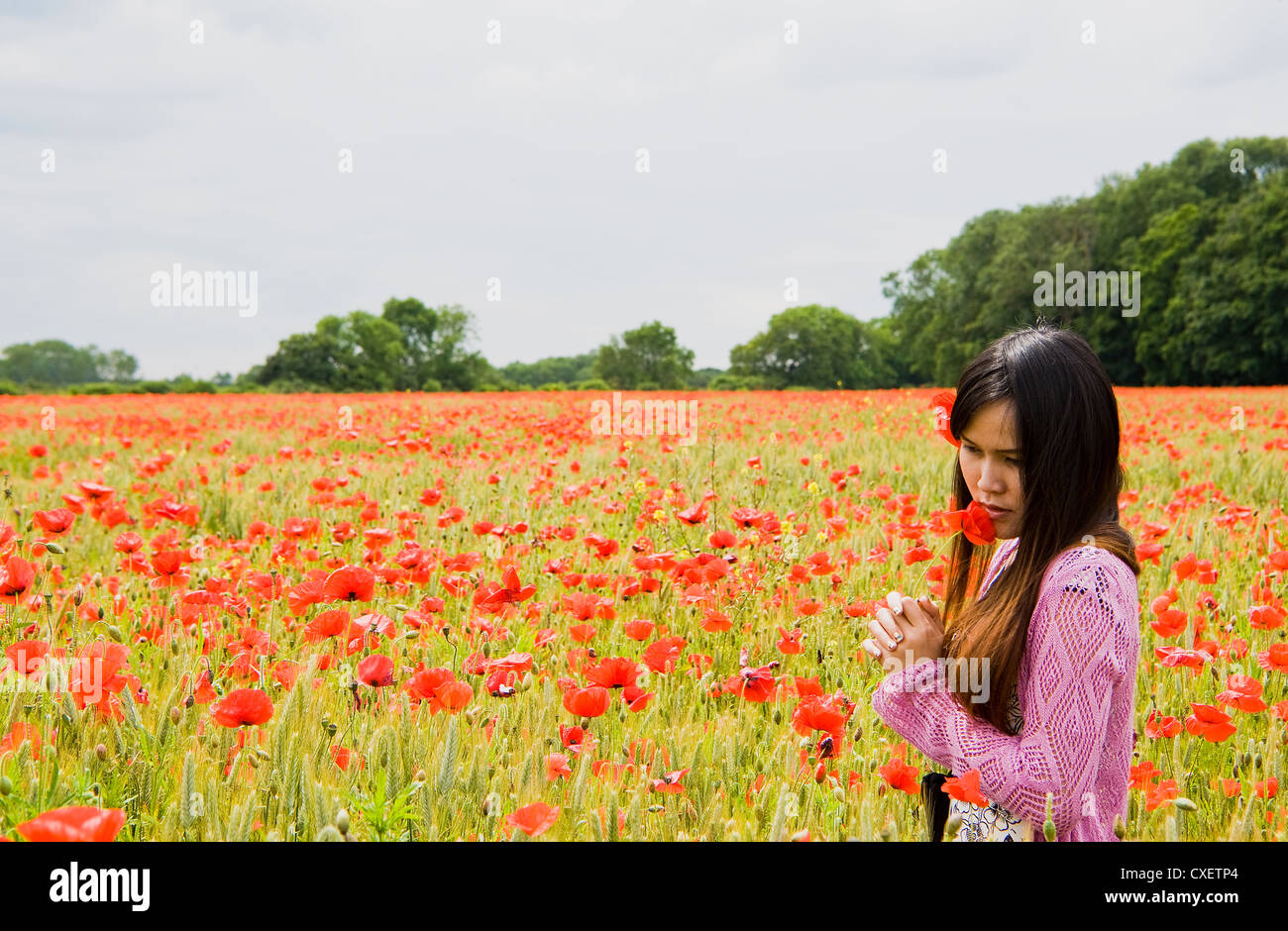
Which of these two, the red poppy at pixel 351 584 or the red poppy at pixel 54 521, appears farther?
the red poppy at pixel 54 521

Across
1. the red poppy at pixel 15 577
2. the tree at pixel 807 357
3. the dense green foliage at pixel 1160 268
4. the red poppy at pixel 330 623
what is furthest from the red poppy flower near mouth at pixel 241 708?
the tree at pixel 807 357

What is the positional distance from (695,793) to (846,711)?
547 mm

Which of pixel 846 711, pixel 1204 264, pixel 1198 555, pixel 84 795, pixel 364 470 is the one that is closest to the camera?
pixel 84 795

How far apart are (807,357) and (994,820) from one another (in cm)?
6120

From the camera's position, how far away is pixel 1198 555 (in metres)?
3.81

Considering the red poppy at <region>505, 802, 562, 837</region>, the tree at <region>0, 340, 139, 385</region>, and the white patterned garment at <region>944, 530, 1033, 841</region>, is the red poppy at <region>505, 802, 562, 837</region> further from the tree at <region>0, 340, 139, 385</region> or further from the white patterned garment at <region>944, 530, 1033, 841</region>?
the tree at <region>0, 340, 139, 385</region>

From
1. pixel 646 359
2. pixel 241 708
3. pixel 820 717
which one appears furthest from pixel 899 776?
pixel 646 359

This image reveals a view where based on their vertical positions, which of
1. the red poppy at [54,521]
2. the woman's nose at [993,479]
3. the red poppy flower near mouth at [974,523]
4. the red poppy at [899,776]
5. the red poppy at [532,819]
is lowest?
the red poppy at [899,776]

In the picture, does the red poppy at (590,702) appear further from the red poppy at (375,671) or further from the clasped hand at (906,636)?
the clasped hand at (906,636)

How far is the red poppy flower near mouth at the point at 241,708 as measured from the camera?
5.41ft

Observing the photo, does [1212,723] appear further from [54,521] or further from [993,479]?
[54,521]

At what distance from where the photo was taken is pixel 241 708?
1663 mm
